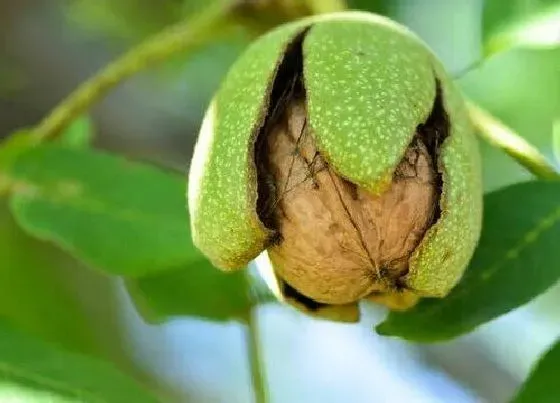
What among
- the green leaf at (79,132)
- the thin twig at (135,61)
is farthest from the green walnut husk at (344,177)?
the green leaf at (79,132)

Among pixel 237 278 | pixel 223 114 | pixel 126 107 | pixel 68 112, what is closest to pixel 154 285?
pixel 237 278

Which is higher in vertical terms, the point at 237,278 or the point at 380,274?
the point at 380,274

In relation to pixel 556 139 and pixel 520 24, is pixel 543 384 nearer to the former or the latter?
pixel 556 139

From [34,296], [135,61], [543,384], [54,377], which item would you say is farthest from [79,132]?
[543,384]

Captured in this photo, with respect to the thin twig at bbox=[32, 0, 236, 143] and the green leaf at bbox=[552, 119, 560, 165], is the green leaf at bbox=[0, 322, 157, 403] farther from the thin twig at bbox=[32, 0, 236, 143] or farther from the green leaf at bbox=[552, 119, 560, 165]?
the green leaf at bbox=[552, 119, 560, 165]

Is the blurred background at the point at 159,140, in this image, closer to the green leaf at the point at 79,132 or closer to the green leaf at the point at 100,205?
the green leaf at the point at 79,132

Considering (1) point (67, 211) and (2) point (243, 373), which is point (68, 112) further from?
(2) point (243, 373)
